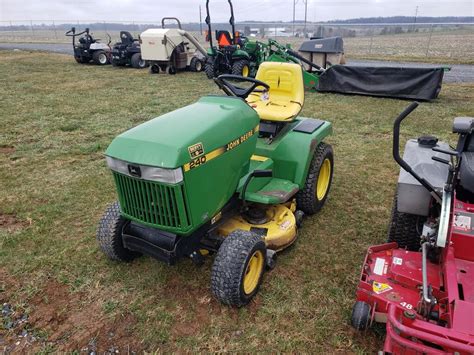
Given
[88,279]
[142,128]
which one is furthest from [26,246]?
[142,128]

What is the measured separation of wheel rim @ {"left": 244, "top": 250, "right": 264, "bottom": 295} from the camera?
286 centimetres

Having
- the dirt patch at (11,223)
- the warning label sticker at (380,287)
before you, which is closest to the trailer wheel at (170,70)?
the dirt patch at (11,223)

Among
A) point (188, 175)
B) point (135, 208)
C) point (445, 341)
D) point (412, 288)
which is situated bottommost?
point (412, 288)

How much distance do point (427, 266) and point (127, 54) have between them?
15649mm

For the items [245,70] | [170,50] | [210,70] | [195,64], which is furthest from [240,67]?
[170,50]

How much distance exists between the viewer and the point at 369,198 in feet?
14.6

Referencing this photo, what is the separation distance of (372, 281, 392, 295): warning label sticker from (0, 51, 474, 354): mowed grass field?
31 cm

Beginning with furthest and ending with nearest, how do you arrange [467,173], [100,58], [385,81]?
[100,58]
[385,81]
[467,173]

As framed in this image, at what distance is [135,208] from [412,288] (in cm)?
190

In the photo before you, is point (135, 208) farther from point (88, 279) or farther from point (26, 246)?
point (26, 246)

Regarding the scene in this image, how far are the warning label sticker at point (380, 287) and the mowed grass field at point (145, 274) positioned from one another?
1.02 ft

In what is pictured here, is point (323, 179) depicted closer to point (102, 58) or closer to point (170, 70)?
point (170, 70)

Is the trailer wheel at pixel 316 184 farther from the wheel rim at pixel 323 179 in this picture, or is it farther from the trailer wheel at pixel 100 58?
the trailer wheel at pixel 100 58

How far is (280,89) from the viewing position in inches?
161
